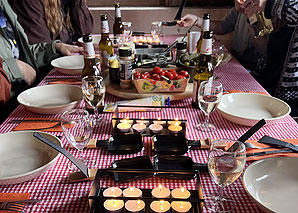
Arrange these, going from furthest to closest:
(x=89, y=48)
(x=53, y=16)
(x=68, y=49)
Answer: (x=53, y=16) < (x=68, y=49) < (x=89, y=48)

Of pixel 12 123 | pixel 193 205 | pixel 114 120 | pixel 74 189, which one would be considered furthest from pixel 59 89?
pixel 193 205

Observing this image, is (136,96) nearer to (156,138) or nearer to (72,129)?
(156,138)

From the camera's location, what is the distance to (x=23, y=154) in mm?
891

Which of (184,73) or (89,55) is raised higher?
(89,55)

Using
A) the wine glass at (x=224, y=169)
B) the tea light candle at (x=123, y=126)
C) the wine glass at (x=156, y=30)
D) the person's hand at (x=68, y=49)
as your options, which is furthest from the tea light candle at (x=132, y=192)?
the wine glass at (x=156, y=30)

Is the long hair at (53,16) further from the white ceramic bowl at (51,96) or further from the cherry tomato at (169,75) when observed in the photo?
the cherry tomato at (169,75)

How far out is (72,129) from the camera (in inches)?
32.0

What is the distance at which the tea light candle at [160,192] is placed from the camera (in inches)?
27.0

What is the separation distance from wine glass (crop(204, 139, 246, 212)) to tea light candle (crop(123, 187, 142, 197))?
0.16 meters

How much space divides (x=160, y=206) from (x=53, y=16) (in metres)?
2.07

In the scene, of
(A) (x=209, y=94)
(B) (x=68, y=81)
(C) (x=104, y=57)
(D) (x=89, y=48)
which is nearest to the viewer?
(A) (x=209, y=94)

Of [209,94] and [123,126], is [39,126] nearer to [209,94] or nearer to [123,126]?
[123,126]

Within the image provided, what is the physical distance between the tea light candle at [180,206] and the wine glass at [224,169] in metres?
0.07

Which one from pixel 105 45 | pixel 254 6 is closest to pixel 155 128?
pixel 105 45
